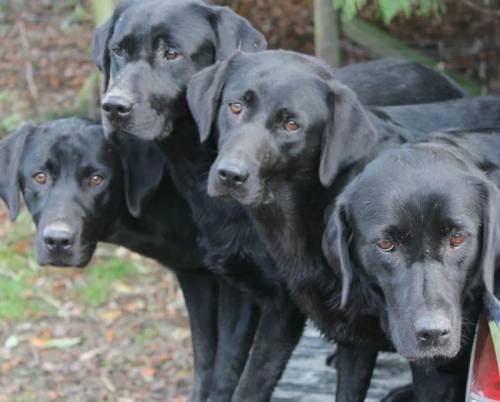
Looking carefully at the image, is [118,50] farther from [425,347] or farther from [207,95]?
[425,347]

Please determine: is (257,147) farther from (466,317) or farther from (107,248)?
(107,248)

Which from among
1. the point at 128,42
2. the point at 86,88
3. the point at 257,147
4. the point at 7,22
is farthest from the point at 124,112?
the point at 7,22

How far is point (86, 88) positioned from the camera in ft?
30.9

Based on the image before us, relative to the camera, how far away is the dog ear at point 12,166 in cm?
532

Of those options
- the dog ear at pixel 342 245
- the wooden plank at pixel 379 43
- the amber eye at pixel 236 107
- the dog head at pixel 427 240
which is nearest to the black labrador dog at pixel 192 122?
the amber eye at pixel 236 107

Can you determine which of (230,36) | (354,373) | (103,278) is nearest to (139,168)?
(230,36)

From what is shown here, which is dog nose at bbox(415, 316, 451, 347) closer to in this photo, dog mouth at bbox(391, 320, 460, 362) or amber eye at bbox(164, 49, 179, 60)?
dog mouth at bbox(391, 320, 460, 362)

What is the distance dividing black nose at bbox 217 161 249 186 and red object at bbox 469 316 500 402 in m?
1.14

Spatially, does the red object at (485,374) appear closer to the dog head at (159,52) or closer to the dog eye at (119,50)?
the dog head at (159,52)

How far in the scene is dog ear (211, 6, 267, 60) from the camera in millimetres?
5098

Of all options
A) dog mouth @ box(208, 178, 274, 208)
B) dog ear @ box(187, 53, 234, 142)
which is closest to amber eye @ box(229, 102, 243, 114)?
dog ear @ box(187, 53, 234, 142)

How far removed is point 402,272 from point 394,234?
0.42 feet

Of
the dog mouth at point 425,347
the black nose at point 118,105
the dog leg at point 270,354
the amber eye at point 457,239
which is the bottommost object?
the dog leg at point 270,354

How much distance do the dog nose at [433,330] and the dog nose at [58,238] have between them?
1.93 metres
